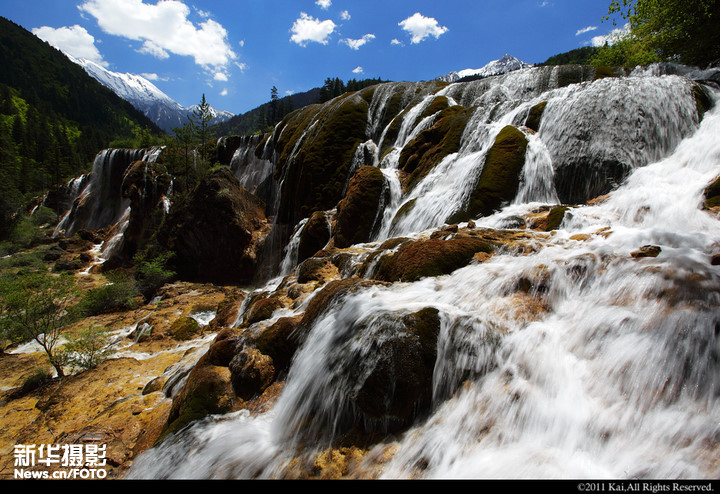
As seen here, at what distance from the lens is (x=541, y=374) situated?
3.20 m

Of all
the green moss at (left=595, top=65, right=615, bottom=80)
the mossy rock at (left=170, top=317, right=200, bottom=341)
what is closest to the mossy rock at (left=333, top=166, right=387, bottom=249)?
the mossy rock at (left=170, top=317, right=200, bottom=341)

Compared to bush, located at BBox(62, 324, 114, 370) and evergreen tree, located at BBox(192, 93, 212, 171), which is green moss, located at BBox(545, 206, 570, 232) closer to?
bush, located at BBox(62, 324, 114, 370)

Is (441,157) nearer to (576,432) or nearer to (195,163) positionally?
(576,432)

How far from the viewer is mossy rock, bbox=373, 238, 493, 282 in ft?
18.1

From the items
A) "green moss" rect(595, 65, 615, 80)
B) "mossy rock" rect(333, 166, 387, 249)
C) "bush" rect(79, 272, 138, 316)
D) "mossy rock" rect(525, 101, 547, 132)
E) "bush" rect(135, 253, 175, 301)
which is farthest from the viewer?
"bush" rect(135, 253, 175, 301)

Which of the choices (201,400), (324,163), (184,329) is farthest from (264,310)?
(324,163)

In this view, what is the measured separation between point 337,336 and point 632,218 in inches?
277

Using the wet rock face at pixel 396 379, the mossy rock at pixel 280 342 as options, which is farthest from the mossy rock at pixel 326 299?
the wet rock face at pixel 396 379

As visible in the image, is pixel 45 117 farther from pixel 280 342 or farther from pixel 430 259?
pixel 430 259

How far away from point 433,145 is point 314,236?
23.3ft

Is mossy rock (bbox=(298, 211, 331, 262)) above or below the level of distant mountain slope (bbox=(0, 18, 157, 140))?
below

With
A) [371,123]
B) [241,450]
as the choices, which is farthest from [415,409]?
[371,123]

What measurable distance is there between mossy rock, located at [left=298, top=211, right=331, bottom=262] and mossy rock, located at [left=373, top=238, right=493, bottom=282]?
8473mm

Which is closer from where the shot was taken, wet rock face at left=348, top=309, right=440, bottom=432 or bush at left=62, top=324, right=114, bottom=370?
wet rock face at left=348, top=309, right=440, bottom=432
